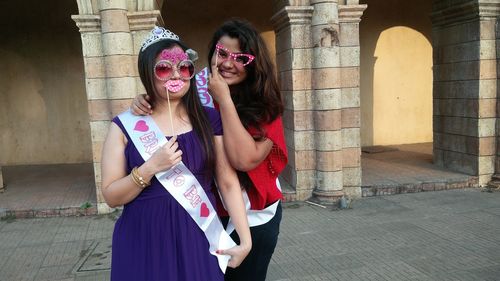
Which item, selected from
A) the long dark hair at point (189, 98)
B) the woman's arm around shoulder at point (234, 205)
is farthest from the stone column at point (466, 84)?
the long dark hair at point (189, 98)

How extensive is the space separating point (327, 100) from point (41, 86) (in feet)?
22.4

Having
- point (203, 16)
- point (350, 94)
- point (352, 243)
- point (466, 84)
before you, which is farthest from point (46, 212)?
point (466, 84)

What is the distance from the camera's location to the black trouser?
Result: 2221 millimetres

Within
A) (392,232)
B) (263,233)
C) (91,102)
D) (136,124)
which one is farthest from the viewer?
(91,102)

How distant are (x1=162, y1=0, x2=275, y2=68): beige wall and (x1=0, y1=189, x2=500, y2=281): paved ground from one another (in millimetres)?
4928

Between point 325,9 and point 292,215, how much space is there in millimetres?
2971

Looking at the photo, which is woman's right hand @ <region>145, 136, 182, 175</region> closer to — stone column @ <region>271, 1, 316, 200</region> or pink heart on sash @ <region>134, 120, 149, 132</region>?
pink heart on sash @ <region>134, 120, 149, 132</region>

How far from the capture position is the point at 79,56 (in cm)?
970

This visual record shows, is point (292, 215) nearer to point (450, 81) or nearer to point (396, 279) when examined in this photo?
point (396, 279)

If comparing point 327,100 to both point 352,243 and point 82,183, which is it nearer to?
point 352,243

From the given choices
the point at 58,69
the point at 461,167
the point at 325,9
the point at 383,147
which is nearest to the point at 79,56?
the point at 58,69

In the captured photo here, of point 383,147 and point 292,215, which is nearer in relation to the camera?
point 292,215

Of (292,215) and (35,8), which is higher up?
(35,8)

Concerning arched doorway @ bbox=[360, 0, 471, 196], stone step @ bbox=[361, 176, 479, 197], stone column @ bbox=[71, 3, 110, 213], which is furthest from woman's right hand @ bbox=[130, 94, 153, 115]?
arched doorway @ bbox=[360, 0, 471, 196]
